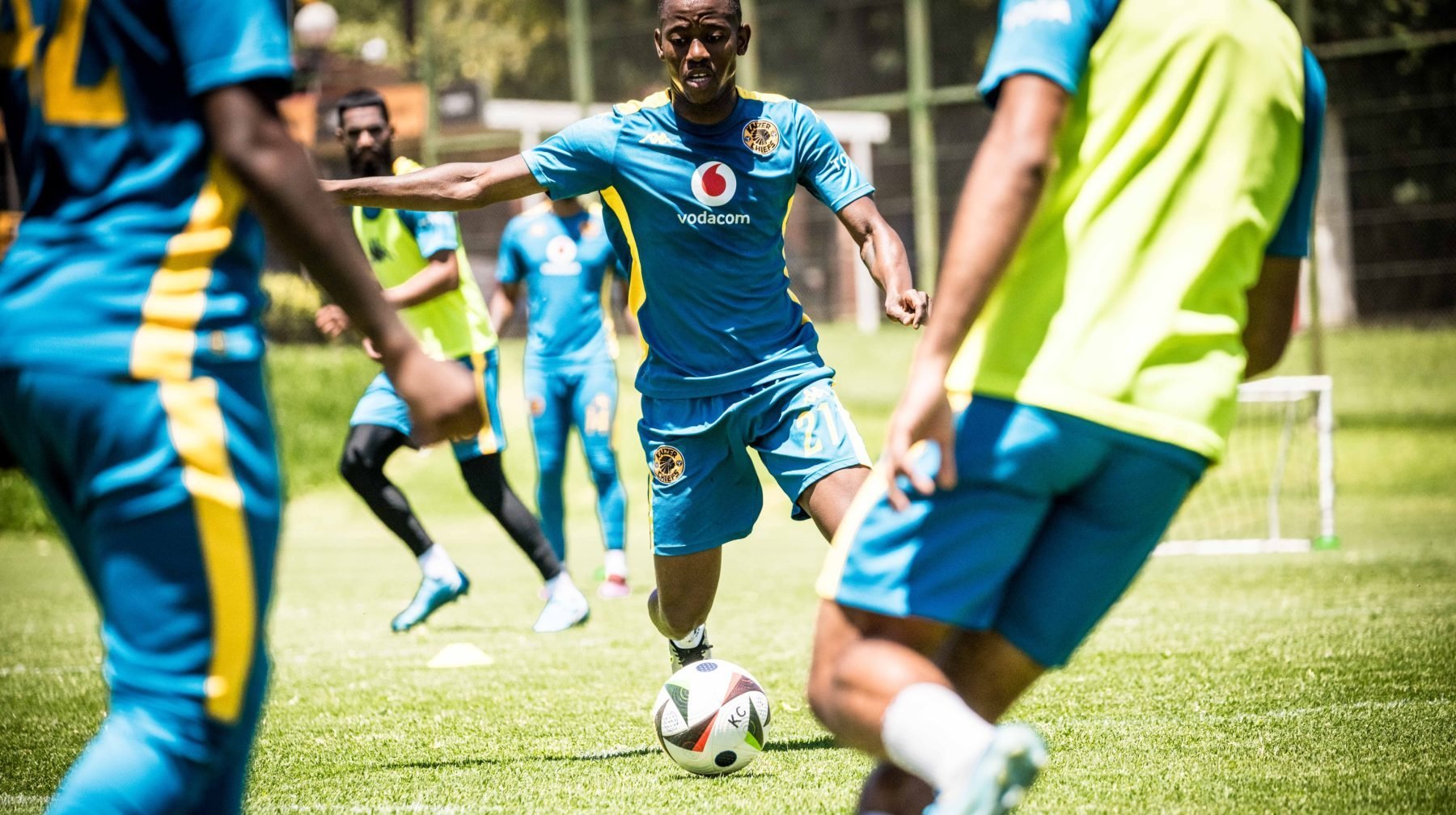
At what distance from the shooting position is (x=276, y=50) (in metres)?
2.43

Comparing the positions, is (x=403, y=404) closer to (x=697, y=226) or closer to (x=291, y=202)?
(x=697, y=226)

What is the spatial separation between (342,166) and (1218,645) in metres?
20.0

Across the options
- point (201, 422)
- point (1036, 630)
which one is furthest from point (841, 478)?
point (201, 422)

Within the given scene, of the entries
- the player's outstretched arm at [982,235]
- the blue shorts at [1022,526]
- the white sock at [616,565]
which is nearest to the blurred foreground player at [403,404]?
the white sock at [616,565]

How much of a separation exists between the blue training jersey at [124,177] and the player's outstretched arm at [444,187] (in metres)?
2.38

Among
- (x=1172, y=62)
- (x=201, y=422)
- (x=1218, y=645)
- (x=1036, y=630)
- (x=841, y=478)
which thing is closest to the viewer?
(x=201, y=422)

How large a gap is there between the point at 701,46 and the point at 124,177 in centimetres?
301

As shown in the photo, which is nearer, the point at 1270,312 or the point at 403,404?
the point at 1270,312

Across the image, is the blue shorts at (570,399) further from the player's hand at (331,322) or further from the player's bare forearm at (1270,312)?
the player's bare forearm at (1270,312)

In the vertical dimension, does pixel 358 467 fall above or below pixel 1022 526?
below

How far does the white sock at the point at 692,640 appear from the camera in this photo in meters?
5.71

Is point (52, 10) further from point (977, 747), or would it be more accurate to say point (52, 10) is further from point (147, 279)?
point (977, 747)

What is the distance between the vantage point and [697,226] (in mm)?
5293

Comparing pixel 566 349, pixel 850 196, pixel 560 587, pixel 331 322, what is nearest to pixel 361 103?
pixel 331 322
